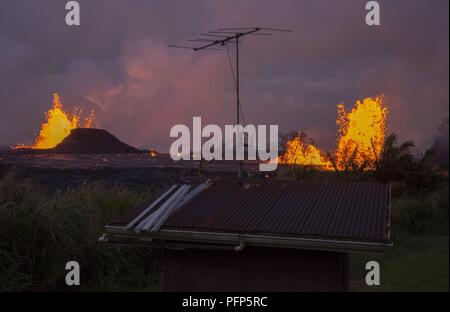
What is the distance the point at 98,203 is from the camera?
36.2 ft

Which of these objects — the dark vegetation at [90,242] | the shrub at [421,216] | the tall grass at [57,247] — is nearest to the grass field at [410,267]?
the dark vegetation at [90,242]

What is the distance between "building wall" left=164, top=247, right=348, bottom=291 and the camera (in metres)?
4.38

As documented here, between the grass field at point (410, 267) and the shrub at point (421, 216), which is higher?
the shrub at point (421, 216)

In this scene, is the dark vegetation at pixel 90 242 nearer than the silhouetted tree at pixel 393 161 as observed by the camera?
Yes

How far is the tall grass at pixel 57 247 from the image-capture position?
26.4ft

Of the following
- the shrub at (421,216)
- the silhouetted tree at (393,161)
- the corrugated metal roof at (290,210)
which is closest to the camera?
the corrugated metal roof at (290,210)

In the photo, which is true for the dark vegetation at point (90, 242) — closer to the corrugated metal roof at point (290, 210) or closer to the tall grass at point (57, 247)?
the tall grass at point (57, 247)

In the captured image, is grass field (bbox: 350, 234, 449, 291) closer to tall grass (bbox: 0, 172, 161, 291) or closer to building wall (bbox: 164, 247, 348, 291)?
tall grass (bbox: 0, 172, 161, 291)

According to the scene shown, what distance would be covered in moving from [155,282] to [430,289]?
5485 millimetres

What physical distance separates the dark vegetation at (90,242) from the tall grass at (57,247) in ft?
0.05

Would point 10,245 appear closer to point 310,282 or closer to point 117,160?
point 310,282

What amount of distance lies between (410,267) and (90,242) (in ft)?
25.5

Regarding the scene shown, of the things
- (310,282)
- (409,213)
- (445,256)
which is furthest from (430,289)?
(409,213)

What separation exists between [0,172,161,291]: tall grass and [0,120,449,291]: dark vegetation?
15mm
